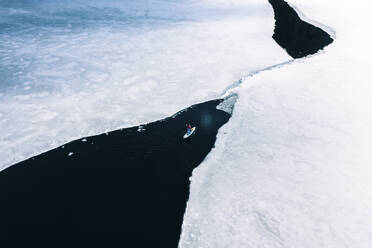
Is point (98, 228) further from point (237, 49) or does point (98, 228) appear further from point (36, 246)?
point (237, 49)

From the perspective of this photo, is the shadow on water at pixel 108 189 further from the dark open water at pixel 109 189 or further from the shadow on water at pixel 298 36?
the shadow on water at pixel 298 36

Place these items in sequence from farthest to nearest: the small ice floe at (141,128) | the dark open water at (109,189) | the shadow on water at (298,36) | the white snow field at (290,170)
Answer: the shadow on water at (298,36) < the small ice floe at (141,128) < the dark open water at (109,189) < the white snow field at (290,170)

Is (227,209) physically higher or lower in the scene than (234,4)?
lower

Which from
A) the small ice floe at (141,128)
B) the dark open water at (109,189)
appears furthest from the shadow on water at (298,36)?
the small ice floe at (141,128)

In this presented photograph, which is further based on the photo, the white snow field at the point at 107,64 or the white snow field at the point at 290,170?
the white snow field at the point at 107,64

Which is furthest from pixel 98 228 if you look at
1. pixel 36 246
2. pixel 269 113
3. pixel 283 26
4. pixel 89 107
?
pixel 283 26

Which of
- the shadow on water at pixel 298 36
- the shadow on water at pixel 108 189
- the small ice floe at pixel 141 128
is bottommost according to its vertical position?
the shadow on water at pixel 108 189
